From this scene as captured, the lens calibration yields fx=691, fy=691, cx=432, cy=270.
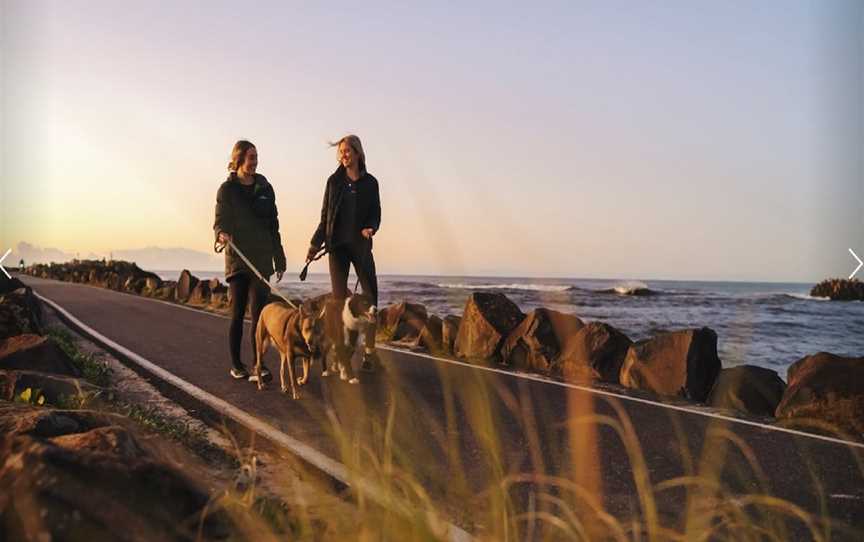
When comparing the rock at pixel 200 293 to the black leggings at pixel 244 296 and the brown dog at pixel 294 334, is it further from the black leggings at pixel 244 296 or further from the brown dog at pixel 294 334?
the brown dog at pixel 294 334

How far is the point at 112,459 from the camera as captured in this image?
86.7 inches

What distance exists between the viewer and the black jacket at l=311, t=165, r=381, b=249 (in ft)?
25.3

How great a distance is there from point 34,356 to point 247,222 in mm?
2330

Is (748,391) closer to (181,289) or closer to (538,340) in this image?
(538,340)

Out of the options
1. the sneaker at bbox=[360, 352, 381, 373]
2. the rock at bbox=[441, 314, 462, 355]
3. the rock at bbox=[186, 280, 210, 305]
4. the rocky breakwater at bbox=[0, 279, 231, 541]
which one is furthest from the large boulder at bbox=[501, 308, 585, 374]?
the rock at bbox=[186, 280, 210, 305]

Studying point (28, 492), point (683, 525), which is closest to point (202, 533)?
point (28, 492)

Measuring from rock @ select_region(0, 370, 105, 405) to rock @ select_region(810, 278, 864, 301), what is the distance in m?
41.3

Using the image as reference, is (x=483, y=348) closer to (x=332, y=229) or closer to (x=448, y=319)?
(x=448, y=319)

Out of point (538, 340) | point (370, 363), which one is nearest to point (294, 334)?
point (370, 363)

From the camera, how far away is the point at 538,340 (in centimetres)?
949

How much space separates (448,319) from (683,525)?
26.2ft

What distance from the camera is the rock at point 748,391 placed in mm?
7289

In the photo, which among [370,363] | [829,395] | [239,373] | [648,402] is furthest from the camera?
[370,363]

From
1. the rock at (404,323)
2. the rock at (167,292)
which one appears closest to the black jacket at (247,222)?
the rock at (404,323)
